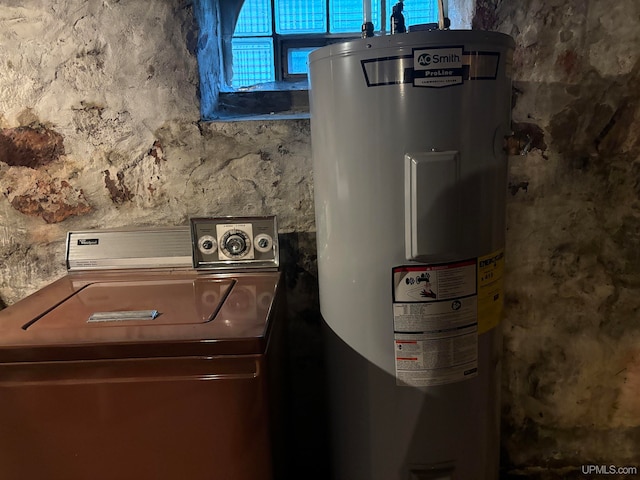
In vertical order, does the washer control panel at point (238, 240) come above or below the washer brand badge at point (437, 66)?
below

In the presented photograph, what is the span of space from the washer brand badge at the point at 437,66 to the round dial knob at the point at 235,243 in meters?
0.59

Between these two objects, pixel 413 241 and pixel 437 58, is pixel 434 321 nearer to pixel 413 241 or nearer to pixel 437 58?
pixel 413 241

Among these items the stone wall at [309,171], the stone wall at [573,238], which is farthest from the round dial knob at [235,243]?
the stone wall at [573,238]

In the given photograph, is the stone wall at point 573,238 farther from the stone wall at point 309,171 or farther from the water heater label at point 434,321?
the water heater label at point 434,321

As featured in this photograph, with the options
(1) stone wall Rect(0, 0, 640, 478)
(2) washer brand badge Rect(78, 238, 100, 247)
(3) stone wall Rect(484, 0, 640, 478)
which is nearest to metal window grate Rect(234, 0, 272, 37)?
(1) stone wall Rect(0, 0, 640, 478)

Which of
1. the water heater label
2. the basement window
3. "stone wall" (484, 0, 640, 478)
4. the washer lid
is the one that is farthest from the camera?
the basement window

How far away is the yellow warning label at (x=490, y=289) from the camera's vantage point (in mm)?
1014

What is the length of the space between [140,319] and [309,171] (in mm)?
630

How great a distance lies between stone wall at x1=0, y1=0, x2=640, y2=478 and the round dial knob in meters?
0.14

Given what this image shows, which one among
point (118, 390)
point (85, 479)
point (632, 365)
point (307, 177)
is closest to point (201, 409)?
point (118, 390)

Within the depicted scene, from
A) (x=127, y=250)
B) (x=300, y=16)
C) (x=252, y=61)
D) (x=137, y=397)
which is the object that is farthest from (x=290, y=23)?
(x=137, y=397)

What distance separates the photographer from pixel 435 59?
887mm

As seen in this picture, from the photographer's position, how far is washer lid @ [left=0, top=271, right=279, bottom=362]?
0.85 metres

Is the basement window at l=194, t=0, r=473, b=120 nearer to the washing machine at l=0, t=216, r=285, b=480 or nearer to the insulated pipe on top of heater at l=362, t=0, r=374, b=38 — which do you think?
the insulated pipe on top of heater at l=362, t=0, r=374, b=38
